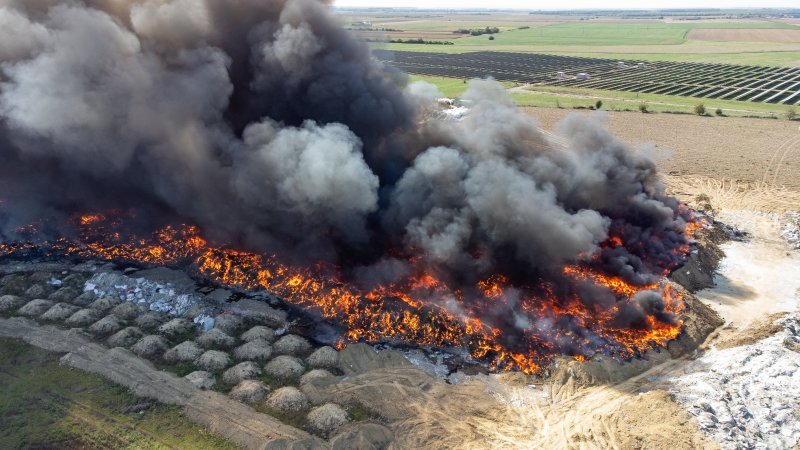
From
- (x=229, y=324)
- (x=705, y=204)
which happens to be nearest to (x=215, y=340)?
(x=229, y=324)

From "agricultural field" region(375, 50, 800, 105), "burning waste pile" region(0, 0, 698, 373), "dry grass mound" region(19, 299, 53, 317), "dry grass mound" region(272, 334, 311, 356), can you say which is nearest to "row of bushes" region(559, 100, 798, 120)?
"agricultural field" region(375, 50, 800, 105)

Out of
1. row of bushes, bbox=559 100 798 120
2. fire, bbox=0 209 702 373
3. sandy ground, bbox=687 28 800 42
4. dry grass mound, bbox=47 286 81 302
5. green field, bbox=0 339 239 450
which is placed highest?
sandy ground, bbox=687 28 800 42

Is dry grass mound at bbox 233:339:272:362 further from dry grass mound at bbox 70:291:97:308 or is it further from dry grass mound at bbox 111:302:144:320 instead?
dry grass mound at bbox 70:291:97:308

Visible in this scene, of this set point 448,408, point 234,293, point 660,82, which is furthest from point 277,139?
point 660,82

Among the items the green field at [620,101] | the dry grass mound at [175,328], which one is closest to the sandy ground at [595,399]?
the dry grass mound at [175,328]

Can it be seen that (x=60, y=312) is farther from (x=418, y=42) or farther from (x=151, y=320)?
(x=418, y=42)
